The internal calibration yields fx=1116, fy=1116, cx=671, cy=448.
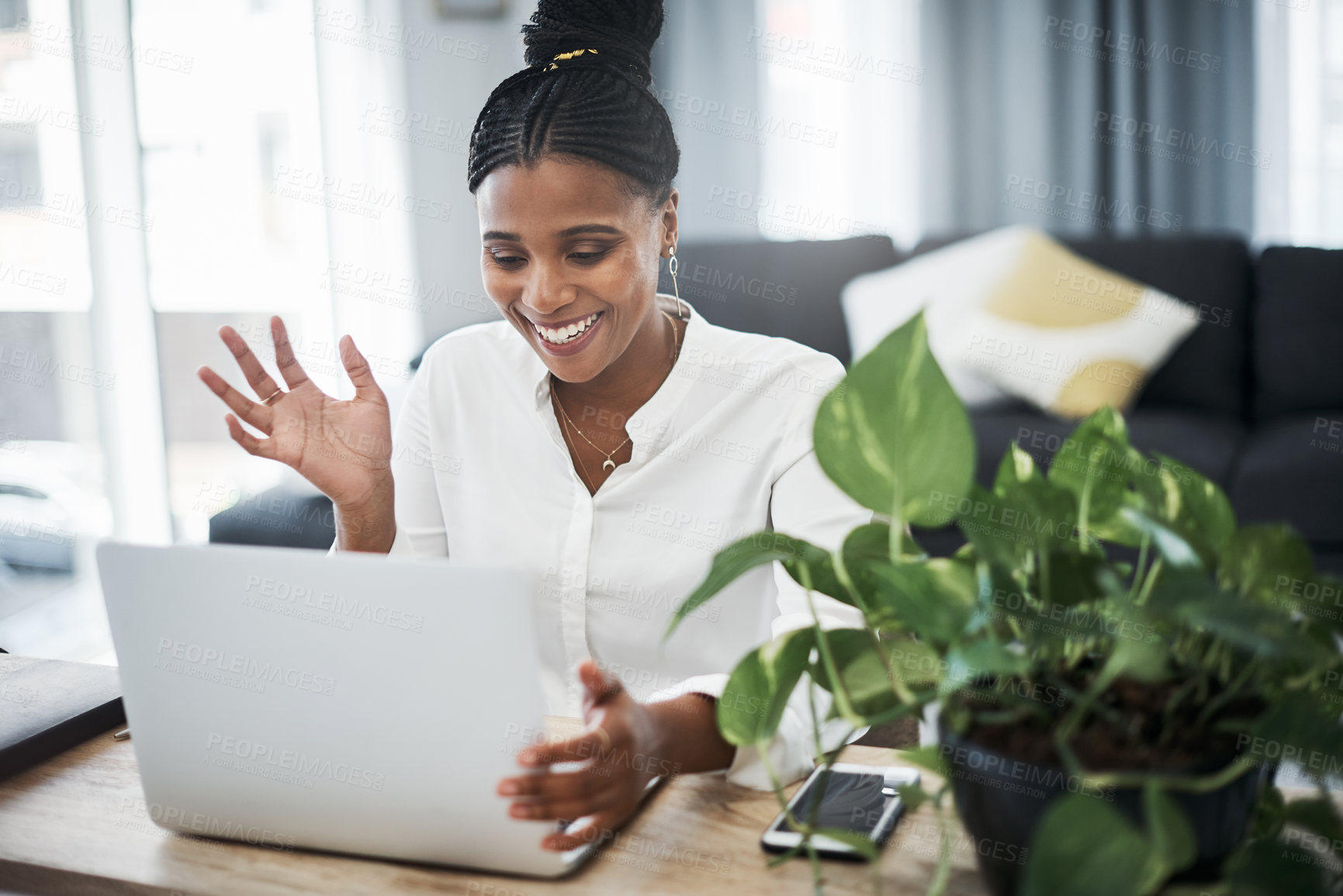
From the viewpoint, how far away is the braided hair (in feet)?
3.84

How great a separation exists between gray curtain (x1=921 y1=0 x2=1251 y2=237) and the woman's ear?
191 centimetres

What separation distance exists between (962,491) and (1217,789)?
181 millimetres

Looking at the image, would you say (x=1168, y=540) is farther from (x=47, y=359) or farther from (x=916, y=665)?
Result: (x=47, y=359)

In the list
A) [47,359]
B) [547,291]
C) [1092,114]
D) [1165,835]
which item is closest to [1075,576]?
[1165,835]

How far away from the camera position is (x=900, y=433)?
57 cm

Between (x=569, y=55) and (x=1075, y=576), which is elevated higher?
(x=569, y=55)

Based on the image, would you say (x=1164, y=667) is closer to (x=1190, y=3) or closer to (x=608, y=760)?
(x=608, y=760)

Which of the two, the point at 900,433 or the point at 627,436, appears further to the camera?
the point at 627,436

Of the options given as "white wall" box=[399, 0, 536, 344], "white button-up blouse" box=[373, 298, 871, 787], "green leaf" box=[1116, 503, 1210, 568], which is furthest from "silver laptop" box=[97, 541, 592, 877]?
"white wall" box=[399, 0, 536, 344]

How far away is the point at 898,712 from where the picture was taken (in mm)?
586

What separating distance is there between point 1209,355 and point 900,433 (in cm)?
236

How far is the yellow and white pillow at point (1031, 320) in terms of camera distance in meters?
2.53

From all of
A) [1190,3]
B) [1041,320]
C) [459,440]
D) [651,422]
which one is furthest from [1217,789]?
[1190,3]

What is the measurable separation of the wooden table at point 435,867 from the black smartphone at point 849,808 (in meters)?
0.01
